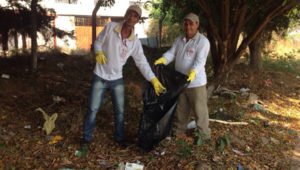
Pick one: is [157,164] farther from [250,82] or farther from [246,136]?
[250,82]

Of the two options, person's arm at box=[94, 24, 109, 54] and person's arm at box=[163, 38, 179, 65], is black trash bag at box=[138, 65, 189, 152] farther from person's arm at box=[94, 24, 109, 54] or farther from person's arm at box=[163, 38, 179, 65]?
person's arm at box=[94, 24, 109, 54]

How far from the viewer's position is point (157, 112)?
4.37m

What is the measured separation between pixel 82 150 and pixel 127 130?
3.02ft

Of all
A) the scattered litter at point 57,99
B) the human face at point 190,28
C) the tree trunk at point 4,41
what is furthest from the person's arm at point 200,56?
the tree trunk at point 4,41

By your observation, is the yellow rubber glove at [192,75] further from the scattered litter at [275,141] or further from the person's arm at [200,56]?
the scattered litter at [275,141]

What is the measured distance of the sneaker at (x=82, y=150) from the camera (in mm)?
4273

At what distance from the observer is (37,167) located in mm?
3943

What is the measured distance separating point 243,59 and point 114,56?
1035 cm

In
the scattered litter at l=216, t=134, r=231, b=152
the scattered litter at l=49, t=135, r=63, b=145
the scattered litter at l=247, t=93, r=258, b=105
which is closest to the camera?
the scattered litter at l=49, t=135, r=63, b=145

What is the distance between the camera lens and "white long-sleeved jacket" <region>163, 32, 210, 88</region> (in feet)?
14.1

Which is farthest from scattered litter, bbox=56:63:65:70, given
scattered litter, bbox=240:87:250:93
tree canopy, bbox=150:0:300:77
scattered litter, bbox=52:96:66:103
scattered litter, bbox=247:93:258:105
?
scattered litter, bbox=247:93:258:105

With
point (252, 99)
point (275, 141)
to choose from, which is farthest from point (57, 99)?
point (252, 99)

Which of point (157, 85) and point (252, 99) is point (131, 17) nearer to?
point (157, 85)

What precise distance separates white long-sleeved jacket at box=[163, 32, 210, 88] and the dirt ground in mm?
900
